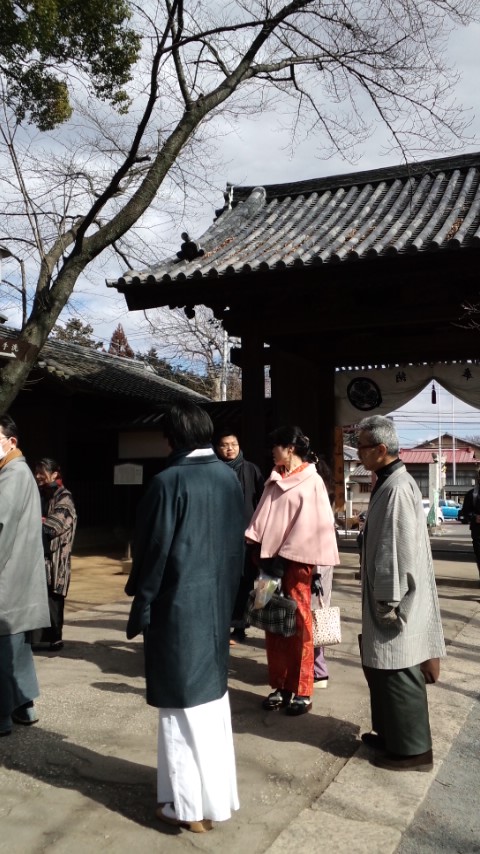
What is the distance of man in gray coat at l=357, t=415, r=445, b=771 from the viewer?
3.63m

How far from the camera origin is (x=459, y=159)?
11.9 m

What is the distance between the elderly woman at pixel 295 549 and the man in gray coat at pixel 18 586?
4.48 ft

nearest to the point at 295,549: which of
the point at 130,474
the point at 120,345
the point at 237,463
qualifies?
the point at 237,463

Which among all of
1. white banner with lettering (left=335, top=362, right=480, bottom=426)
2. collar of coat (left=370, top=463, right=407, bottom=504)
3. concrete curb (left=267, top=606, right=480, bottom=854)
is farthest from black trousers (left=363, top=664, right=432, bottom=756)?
white banner with lettering (left=335, top=362, right=480, bottom=426)

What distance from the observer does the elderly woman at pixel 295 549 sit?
4.46 m

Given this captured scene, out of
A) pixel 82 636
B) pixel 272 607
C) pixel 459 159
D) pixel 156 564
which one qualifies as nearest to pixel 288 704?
pixel 272 607

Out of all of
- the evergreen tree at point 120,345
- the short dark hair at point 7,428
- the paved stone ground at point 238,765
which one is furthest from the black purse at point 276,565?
the evergreen tree at point 120,345

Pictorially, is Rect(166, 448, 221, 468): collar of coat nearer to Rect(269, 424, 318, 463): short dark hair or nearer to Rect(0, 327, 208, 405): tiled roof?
Rect(269, 424, 318, 463): short dark hair

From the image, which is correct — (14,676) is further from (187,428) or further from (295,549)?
(187,428)

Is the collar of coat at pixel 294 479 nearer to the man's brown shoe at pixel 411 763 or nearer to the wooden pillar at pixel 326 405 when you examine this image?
the man's brown shoe at pixel 411 763

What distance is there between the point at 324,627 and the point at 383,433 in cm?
150

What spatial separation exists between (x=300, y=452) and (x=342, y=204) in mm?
8059

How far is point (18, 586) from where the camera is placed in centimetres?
425

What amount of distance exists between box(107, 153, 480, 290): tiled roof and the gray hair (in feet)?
15.5
